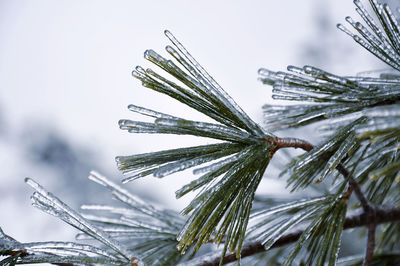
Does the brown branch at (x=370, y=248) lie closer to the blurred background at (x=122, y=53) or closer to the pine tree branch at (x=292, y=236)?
the pine tree branch at (x=292, y=236)

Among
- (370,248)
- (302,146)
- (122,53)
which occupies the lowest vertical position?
(370,248)

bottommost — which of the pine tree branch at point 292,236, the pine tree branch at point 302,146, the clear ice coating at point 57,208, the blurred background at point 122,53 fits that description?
the pine tree branch at point 292,236

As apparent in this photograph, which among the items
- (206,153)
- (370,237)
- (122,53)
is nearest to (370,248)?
(370,237)

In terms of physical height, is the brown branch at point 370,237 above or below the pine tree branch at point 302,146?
below

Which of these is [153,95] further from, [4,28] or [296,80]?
[296,80]

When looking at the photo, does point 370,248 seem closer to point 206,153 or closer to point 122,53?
point 206,153

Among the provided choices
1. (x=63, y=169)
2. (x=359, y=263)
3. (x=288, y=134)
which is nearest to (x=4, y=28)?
(x=63, y=169)

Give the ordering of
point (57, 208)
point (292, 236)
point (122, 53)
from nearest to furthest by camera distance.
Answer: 1. point (57, 208)
2. point (292, 236)
3. point (122, 53)

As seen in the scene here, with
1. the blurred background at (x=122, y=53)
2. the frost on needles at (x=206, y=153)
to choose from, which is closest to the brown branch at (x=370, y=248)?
the frost on needles at (x=206, y=153)
